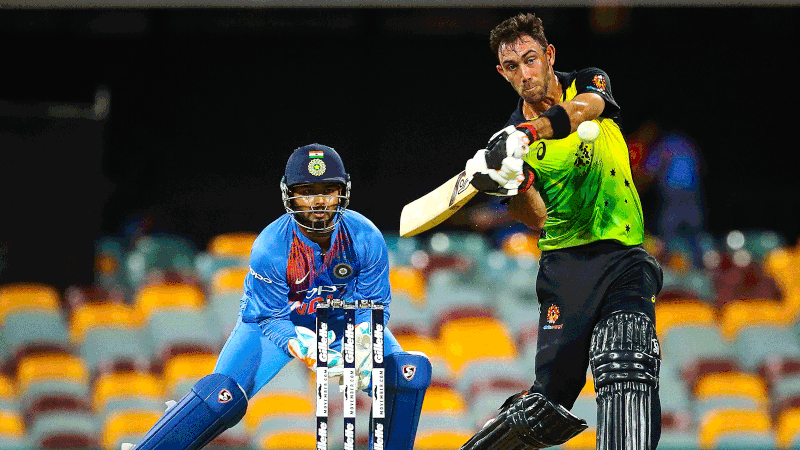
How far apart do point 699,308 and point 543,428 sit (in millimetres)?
3567

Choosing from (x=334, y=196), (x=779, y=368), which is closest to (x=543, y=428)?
(x=334, y=196)

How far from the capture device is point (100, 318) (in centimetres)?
706

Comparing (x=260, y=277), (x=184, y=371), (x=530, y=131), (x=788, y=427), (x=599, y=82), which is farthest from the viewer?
(x=184, y=371)

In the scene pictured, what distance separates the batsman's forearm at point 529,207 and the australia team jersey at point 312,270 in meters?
0.51

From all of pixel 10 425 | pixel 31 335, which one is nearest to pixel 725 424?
pixel 10 425

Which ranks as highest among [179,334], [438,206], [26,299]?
[26,299]

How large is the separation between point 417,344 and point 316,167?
2.84 m

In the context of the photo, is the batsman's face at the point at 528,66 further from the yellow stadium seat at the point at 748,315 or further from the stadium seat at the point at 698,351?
the yellow stadium seat at the point at 748,315

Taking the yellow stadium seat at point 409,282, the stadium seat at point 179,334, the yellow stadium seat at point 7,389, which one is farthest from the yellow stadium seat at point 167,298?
the yellow stadium seat at point 409,282

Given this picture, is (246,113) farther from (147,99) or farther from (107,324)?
(107,324)

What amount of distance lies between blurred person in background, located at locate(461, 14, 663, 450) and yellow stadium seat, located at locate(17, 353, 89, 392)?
3454 millimetres

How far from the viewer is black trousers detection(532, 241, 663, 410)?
12.2 ft

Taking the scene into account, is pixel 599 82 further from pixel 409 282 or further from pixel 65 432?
pixel 65 432

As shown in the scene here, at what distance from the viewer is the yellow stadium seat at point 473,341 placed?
679cm
